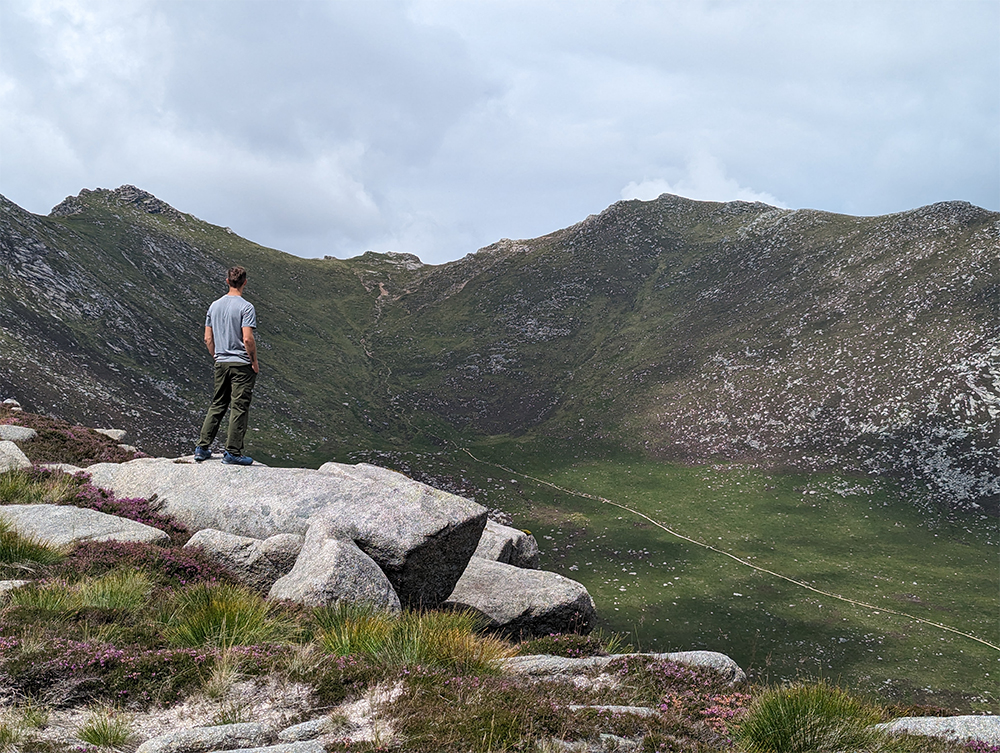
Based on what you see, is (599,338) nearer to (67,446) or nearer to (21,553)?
(67,446)

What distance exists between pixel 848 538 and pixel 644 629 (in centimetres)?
2966

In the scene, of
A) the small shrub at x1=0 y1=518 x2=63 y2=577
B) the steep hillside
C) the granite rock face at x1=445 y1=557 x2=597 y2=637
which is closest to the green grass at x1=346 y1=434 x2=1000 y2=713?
the steep hillside

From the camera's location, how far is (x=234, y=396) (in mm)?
16594

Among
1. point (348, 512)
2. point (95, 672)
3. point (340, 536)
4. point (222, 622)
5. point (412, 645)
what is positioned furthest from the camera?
point (348, 512)

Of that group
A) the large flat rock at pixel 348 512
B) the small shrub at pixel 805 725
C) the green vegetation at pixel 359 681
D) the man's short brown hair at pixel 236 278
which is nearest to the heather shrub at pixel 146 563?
the green vegetation at pixel 359 681

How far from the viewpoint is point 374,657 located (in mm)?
7773

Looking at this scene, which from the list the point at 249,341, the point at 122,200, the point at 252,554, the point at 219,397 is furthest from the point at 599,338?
the point at 122,200

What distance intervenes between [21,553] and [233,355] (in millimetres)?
7147

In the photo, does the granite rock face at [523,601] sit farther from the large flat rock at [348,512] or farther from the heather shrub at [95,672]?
the heather shrub at [95,672]

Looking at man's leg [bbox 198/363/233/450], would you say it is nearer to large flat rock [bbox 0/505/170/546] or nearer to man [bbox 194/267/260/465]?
man [bbox 194/267/260/465]

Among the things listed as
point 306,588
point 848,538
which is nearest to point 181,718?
point 306,588

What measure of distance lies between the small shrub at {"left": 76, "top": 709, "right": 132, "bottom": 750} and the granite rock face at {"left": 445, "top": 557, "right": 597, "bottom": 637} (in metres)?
9.88

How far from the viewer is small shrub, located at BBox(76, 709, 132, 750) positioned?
5742 mm

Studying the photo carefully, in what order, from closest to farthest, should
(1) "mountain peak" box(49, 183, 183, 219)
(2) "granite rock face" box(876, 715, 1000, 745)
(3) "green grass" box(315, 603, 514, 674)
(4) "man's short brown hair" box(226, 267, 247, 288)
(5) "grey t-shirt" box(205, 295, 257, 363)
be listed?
(2) "granite rock face" box(876, 715, 1000, 745)
(3) "green grass" box(315, 603, 514, 674)
(4) "man's short brown hair" box(226, 267, 247, 288)
(5) "grey t-shirt" box(205, 295, 257, 363)
(1) "mountain peak" box(49, 183, 183, 219)
